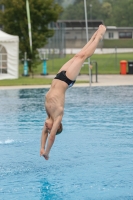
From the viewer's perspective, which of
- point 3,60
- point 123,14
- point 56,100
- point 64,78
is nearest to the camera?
point 56,100

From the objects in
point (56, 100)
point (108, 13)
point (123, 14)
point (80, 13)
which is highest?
point (80, 13)

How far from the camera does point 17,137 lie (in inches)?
498

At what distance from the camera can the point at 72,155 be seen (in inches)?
412

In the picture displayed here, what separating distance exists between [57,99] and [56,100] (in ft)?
0.09

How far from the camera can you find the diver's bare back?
8977 mm

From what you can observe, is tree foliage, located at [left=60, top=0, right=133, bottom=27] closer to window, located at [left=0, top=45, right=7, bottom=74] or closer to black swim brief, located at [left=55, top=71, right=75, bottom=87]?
window, located at [left=0, top=45, right=7, bottom=74]

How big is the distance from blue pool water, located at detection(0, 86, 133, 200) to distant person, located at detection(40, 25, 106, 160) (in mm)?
585

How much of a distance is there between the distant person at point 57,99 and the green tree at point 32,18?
24.8 meters

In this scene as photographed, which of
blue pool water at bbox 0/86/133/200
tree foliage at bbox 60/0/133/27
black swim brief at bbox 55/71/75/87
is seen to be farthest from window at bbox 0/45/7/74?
tree foliage at bbox 60/0/133/27

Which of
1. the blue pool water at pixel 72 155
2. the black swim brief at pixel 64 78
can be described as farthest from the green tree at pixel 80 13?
the black swim brief at pixel 64 78

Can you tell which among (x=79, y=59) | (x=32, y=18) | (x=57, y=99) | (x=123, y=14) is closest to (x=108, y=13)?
(x=123, y=14)

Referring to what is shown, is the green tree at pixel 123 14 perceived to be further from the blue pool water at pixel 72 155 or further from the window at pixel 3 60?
the blue pool water at pixel 72 155

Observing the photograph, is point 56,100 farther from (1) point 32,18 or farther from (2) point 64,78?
(1) point 32,18

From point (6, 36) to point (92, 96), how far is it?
1128 centimetres
